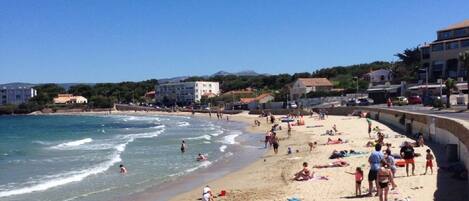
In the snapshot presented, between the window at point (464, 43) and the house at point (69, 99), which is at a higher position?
the window at point (464, 43)

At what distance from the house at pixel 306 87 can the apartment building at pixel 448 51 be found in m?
27.0

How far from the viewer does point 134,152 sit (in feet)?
121

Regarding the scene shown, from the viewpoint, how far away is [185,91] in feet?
536

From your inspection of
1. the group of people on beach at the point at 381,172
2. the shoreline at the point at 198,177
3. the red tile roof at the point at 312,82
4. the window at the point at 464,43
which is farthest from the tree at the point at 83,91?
the group of people on beach at the point at 381,172

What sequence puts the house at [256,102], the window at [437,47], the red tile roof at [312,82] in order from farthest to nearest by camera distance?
the house at [256,102], the red tile roof at [312,82], the window at [437,47]

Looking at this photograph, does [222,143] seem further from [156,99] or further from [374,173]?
[156,99]

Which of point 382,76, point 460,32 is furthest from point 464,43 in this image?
point 382,76

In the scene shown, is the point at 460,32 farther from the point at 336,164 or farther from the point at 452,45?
the point at 336,164

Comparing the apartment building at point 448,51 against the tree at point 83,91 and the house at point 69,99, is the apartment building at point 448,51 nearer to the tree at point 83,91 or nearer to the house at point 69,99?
the house at point 69,99

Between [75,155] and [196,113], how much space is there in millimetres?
78604

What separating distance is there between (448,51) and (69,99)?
13053 centimetres

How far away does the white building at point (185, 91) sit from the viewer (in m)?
160

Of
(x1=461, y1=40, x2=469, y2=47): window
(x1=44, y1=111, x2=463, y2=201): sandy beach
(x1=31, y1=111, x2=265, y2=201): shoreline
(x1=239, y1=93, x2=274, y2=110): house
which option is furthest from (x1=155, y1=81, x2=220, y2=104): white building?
(x1=44, y1=111, x2=463, y2=201): sandy beach

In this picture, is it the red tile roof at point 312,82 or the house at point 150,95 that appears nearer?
the red tile roof at point 312,82
